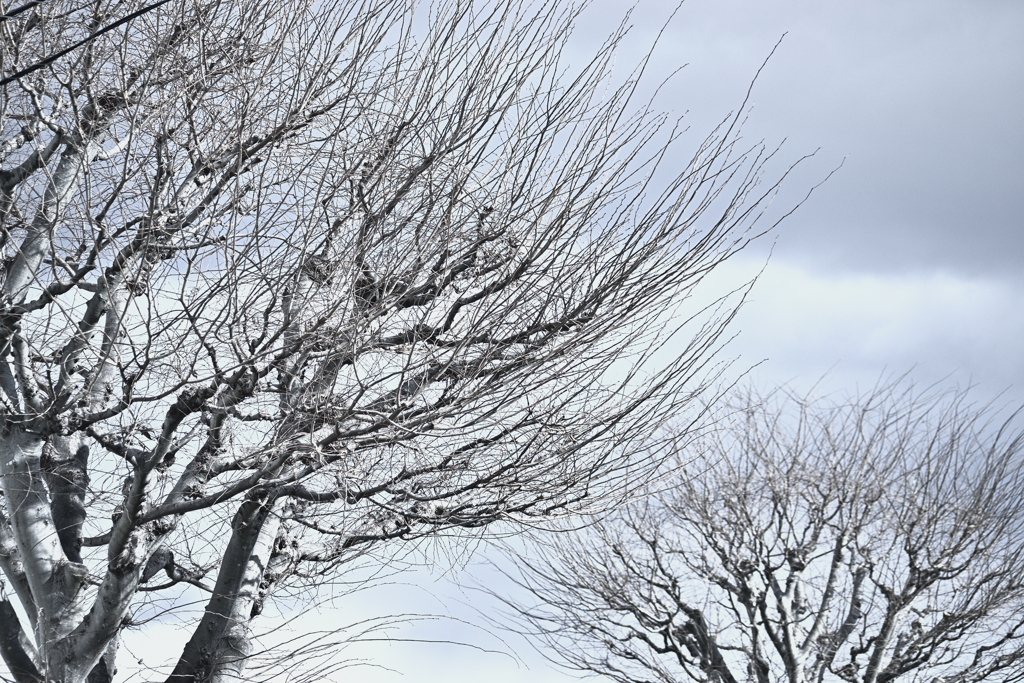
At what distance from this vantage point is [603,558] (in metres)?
8.85

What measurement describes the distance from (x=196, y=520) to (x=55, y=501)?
1142mm

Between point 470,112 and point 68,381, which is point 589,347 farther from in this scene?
point 68,381

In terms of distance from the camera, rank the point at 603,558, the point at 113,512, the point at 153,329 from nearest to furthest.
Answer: the point at 153,329 → the point at 113,512 → the point at 603,558

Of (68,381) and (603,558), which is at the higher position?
(603,558)

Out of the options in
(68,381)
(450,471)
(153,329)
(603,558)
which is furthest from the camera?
(603,558)

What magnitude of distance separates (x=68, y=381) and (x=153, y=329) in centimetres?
101

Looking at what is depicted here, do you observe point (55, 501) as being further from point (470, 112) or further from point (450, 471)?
point (470, 112)

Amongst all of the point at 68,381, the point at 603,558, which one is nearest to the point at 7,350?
the point at 68,381

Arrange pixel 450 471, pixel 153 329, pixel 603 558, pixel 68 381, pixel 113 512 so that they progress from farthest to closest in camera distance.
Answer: pixel 603 558, pixel 113 512, pixel 68 381, pixel 450 471, pixel 153 329

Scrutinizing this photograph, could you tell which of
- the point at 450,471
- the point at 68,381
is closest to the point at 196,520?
the point at 68,381

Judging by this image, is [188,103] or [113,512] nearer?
[188,103]

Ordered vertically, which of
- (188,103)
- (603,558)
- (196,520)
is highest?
(603,558)

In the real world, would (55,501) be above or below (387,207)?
below

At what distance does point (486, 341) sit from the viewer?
3566 millimetres
